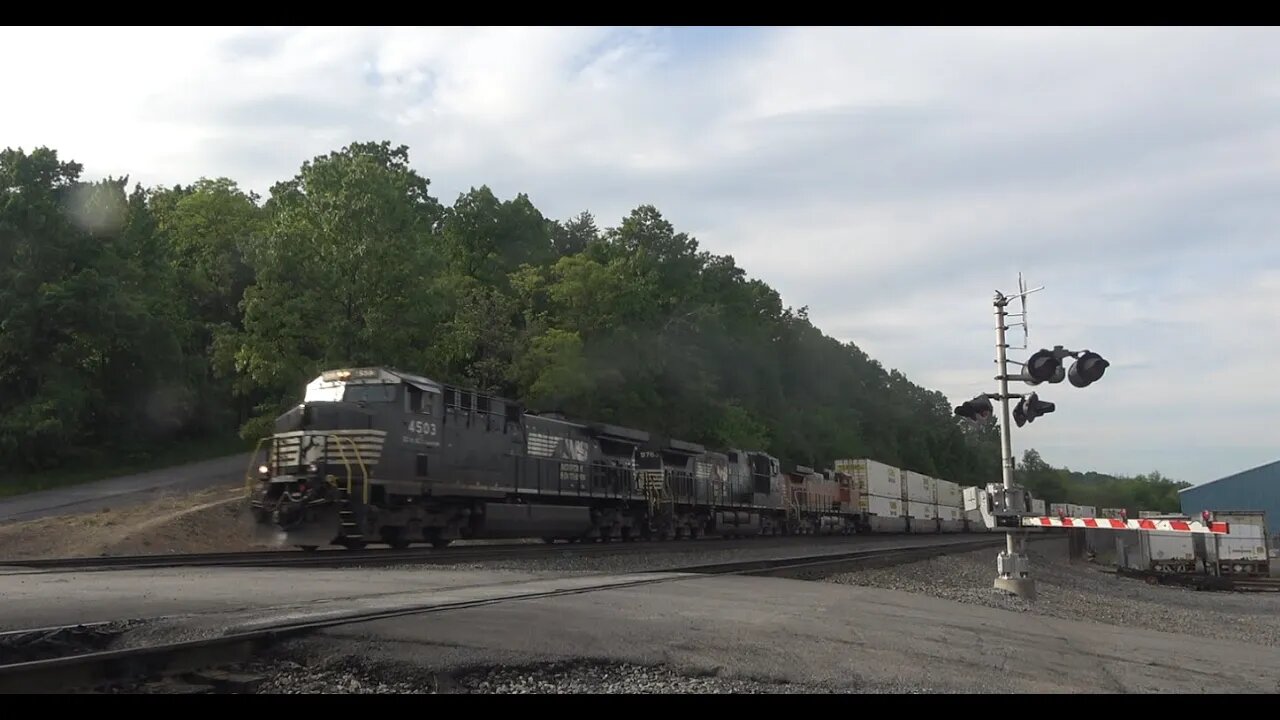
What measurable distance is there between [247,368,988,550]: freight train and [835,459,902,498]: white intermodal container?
47.1ft

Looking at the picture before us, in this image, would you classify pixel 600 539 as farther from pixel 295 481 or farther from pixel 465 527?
pixel 295 481

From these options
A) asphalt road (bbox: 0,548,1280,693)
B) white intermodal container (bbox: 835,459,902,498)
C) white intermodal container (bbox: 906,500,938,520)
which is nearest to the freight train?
asphalt road (bbox: 0,548,1280,693)

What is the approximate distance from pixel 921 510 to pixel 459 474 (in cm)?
4262

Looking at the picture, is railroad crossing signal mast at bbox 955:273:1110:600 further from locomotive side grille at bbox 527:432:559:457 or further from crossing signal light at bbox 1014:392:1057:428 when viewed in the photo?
locomotive side grille at bbox 527:432:559:457

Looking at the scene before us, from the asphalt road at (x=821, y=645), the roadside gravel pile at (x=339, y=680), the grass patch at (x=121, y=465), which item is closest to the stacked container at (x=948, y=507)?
the grass patch at (x=121, y=465)

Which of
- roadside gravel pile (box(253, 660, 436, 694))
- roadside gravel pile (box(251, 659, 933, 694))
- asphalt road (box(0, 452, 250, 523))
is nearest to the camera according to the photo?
roadside gravel pile (box(253, 660, 436, 694))

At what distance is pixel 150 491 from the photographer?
1318 inches

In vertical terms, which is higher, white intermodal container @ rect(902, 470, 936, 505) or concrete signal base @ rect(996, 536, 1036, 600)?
white intermodal container @ rect(902, 470, 936, 505)

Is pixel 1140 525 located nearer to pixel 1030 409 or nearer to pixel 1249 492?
pixel 1030 409

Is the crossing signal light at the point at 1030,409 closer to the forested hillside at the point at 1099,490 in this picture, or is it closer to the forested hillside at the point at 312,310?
the forested hillside at the point at 312,310

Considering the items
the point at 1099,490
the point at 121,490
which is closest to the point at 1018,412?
the point at 121,490

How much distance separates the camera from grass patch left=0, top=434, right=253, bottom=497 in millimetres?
34438

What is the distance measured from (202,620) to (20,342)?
3303cm
